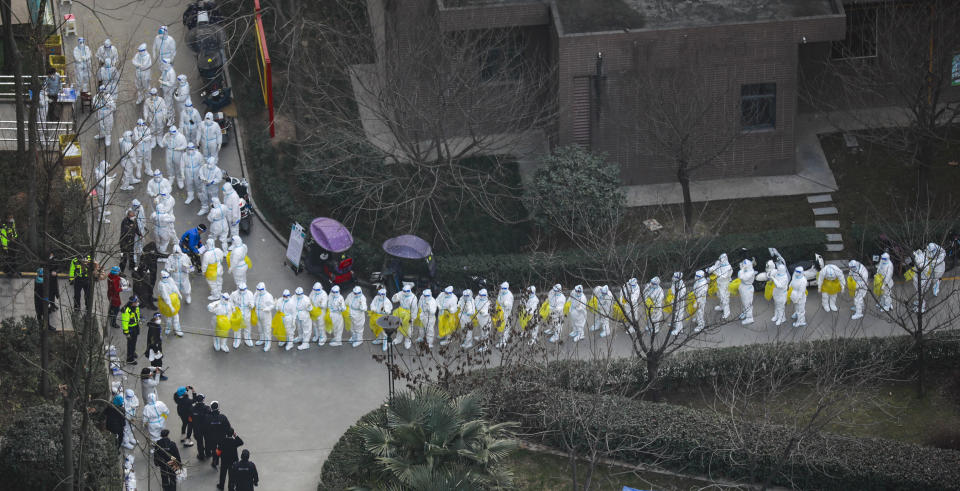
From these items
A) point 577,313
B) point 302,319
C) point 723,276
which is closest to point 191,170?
point 302,319

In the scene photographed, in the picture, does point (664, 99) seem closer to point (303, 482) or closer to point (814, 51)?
point (814, 51)

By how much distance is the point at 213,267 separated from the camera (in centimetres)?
3628

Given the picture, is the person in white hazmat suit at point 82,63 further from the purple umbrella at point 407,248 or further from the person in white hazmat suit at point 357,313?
the person in white hazmat suit at point 357,313

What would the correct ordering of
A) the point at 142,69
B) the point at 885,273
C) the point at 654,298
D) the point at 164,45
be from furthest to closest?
the point at 164,45 → the point at 142,69 → the point at 885,273 → the point at 654,298

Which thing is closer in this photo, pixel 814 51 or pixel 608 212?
pixel 608 212

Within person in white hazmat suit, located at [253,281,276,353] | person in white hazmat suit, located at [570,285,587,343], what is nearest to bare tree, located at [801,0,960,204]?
person in white hazmat suit, located at [570,285,587,343]

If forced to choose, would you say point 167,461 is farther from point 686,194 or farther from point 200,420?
point 686,194

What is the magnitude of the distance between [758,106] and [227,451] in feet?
51.3

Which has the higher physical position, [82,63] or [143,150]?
[82,63]

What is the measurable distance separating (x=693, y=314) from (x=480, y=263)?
4.97 meters

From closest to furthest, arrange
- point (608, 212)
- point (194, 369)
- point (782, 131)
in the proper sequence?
point (194, 369), point (608, 212), point (782, 131)

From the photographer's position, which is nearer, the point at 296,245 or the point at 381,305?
the point at 381,305

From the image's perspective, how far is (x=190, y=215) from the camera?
39.1m

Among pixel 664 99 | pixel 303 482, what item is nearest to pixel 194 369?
pixel 303 482
